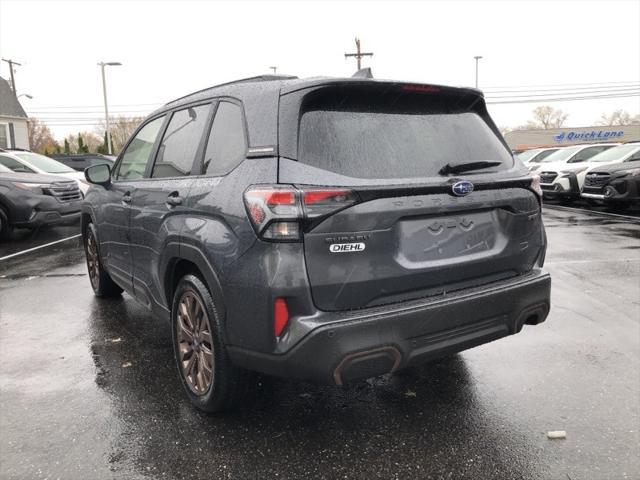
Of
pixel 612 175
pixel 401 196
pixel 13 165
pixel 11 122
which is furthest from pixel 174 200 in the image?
pixel 11 122

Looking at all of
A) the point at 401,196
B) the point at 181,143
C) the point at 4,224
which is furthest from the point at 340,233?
the point at 4,224

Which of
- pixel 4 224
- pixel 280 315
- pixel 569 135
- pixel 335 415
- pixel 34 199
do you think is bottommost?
pixel 335 415

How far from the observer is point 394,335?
2.40 metres

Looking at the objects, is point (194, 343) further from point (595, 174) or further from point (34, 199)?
point (595, 174)

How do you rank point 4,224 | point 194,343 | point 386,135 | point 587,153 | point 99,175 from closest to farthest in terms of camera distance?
point 386,135 → point 194,343 → point 99,175 → point 4,224 → point 587,153

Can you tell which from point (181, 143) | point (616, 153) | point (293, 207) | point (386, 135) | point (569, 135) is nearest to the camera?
point (293, 207)

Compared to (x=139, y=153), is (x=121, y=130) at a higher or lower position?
higher

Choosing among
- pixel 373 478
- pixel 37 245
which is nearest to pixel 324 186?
pixel 373 478

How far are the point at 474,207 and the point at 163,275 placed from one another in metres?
1.86

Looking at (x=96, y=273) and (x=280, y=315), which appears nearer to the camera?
(x=280, y=315)

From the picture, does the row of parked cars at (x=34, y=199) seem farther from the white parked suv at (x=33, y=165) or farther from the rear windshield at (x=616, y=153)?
the rear windshield at (x=616, y=153)

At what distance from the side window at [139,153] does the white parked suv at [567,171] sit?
13435mm

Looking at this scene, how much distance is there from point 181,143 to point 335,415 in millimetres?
1916

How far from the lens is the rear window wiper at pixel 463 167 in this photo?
269 centimetres
